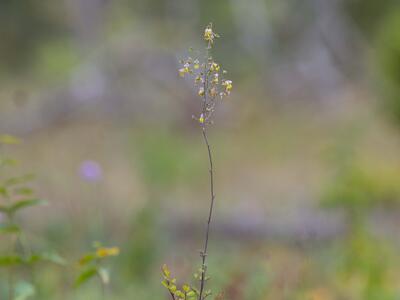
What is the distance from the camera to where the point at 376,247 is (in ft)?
16.0

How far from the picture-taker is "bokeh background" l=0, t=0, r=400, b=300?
486 cm

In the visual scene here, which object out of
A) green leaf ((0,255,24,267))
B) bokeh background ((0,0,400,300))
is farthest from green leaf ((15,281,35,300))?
bokeh background ((0,0,400,300))

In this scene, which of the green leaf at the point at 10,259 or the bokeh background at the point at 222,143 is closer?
the green leaf at the point at 10,259

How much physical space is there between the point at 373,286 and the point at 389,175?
15.8 ft

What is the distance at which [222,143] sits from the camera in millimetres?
11594

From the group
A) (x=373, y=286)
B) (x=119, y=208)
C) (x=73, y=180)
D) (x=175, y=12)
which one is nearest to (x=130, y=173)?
(x=73, y=180)

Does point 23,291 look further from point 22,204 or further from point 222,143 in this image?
point 222,143

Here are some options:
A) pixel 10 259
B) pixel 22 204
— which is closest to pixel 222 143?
pixel 22 204

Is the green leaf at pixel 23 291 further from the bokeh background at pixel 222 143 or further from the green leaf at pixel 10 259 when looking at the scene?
the bokeh background at pixel 222 143

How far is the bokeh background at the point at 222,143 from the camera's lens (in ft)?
15.9

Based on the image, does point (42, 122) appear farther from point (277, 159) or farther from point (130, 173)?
point (277, 159)

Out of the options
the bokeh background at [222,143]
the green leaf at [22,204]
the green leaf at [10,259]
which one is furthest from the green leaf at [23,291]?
the bokeh background at [222,143]

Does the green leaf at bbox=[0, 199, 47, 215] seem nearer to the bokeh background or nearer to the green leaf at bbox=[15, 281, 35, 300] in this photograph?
the green leaf at bbox=[15, 281, 35, 300]

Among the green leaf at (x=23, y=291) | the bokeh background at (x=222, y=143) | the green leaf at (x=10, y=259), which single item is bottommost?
the green leaf at (x=23, y=291)
